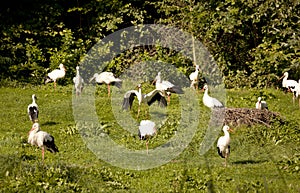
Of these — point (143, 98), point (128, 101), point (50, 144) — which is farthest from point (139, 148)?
point (143, 98)

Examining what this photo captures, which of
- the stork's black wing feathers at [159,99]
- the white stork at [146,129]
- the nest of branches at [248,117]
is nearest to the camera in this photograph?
the white stork at [146,129]

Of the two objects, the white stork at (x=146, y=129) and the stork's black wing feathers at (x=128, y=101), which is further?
the stork's black wing feathers at (x=128, y=101)

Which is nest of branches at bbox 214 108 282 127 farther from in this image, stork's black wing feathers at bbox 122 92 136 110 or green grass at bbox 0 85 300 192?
stork's black wing feathers at bbox 122 92 136 110

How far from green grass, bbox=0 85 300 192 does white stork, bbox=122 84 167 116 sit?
0.30 m

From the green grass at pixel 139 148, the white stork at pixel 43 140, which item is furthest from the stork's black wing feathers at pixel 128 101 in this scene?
the white stork at pixel 43 140

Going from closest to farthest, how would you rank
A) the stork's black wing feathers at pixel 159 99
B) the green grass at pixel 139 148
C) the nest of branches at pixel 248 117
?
the green grass at pixel 139 148 < the nest of branches at pixel 248 117 < the stork's black wing feathers at pixel 159 99

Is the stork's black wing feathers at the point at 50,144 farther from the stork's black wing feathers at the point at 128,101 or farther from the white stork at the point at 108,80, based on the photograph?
the white stork at the point at 108,80

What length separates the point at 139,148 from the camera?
12.1 metres

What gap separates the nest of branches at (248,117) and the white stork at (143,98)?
64.4 inches

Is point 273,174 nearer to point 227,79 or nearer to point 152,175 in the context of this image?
point 152,175

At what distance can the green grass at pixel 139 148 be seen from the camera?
9086mm

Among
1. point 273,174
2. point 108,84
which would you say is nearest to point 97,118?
point 108,84

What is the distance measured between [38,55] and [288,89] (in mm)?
8664

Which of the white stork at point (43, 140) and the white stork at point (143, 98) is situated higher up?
the white stork at point (143, 98)
